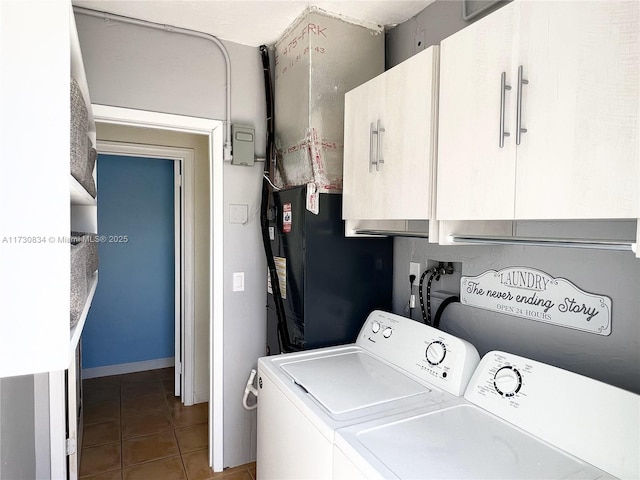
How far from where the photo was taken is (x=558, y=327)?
125 centimetres

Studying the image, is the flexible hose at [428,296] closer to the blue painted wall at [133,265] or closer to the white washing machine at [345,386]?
the white washing machine at [345,386]

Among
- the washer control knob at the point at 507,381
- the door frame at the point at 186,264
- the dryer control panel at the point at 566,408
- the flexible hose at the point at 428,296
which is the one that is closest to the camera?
the dryer control panel at the point at 566,408

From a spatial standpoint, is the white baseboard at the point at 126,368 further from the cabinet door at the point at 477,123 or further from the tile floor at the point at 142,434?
the cabinet door at the point at 477,123

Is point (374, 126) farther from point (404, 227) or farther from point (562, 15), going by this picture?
point (562, 15)

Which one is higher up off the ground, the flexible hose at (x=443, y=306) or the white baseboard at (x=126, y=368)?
the flexible hose at (x=443, y=306)

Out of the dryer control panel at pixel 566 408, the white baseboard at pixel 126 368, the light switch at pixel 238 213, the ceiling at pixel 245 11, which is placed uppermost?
the ceiling at pixel 245 11

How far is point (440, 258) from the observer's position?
172 cm

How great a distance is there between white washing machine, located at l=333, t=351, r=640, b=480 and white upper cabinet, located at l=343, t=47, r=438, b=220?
2.00 feet

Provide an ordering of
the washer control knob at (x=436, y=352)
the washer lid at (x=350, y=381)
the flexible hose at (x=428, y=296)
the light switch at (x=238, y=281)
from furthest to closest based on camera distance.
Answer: the light switch at (x=238, y=281) < the flexible hose at (x=428, y=296) < the washer control knob at (x=436, y=352) < the washer lid at (x=350, y=381)

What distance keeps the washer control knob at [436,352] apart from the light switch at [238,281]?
121cm

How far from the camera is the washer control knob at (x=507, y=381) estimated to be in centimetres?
116

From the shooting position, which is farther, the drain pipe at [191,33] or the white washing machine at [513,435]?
the drain pipe at [191,33]

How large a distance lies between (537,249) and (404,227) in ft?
1.96

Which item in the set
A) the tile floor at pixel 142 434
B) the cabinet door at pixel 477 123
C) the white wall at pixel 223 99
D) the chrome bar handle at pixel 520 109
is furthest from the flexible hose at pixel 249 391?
the chrome bar handle at pixel 520 109
